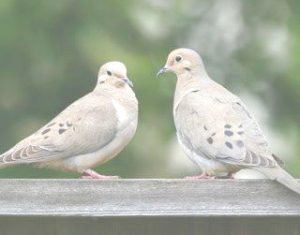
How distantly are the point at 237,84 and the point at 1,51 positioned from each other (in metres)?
1.68

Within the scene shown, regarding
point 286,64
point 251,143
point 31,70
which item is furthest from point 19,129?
point 251,143

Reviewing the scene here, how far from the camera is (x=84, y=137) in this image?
17.8ft

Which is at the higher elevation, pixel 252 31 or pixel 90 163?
pixel 252 31

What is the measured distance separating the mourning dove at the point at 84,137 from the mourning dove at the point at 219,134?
9.1 inches

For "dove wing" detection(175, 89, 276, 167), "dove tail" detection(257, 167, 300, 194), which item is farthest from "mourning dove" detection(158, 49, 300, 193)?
"dove tail" detection(257, 167, 300, 194)

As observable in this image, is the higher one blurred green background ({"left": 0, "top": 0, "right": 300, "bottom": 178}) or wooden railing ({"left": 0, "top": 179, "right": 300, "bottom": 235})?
blurred green background ({"left": 0, "top": 0, "right": 300, "bottom": 178})

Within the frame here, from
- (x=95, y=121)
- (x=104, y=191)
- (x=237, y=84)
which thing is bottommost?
(x=104, y=191)

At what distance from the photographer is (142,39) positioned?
949 cm

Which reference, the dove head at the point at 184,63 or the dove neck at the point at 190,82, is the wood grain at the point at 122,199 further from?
the dove head at the point at 184,63

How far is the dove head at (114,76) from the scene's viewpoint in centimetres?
562

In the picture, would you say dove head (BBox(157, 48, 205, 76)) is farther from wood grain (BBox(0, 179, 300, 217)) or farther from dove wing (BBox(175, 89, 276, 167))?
wood grain (BBox(0, 179, 300, 217))

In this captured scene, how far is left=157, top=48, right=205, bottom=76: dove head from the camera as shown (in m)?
5.71

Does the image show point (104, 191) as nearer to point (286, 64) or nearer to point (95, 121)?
point (95, 121)

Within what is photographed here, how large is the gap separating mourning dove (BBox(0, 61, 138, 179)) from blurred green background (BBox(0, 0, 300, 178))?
2.93 meters
